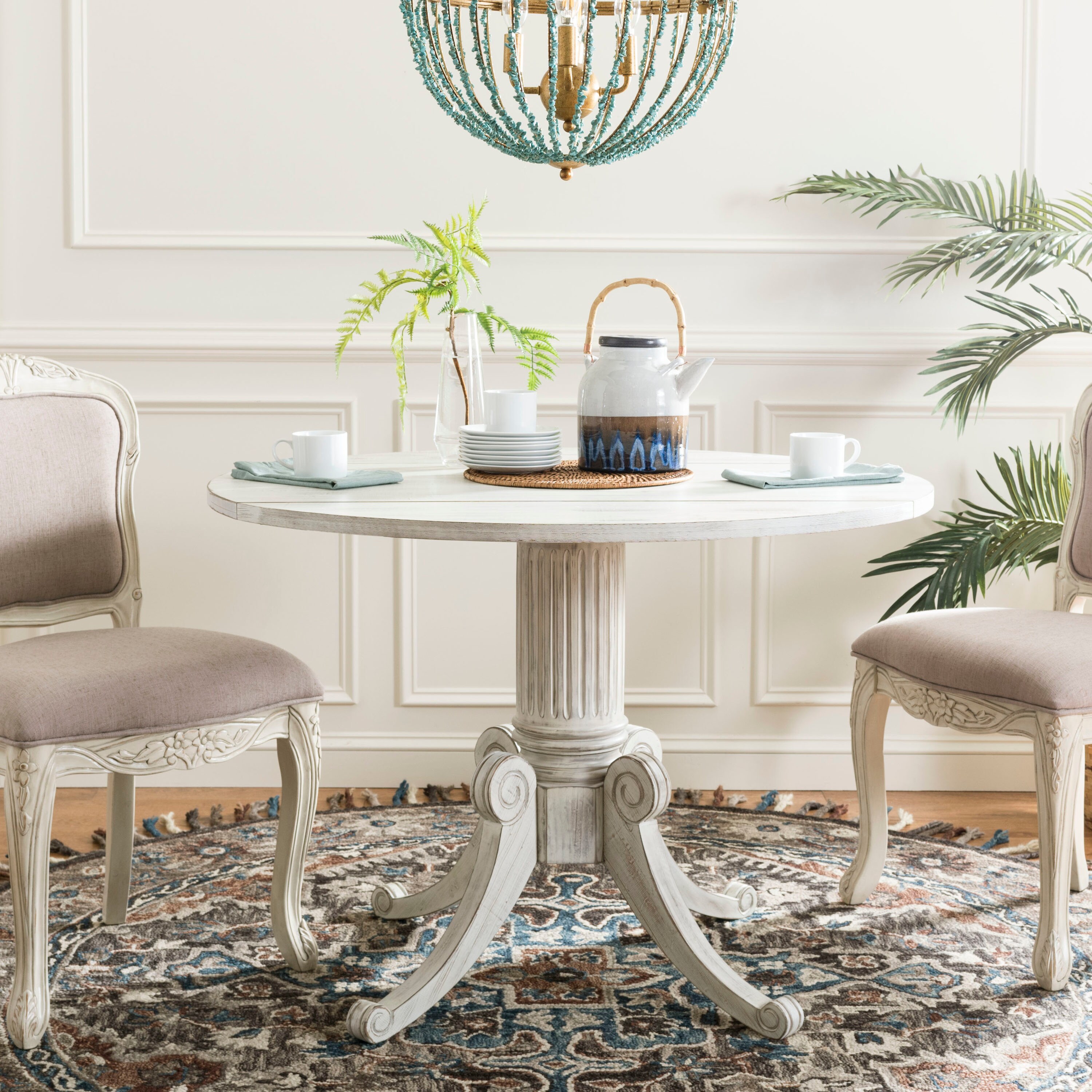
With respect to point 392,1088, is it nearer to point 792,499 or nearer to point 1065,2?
point 792,499

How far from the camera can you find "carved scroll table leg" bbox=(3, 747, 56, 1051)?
177cm

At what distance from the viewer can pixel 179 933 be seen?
7.29ft

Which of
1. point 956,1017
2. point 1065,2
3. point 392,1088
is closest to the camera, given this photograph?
point 392,1088

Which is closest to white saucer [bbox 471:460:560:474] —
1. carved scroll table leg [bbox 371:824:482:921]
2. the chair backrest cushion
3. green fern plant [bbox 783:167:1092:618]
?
carved scroll table leg [bbox 371:824:482:921]

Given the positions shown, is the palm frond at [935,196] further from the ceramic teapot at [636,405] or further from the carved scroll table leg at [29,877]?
the carved scroll table leg at [29,877]

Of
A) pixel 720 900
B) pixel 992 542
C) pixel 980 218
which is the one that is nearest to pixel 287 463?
pixel 720 900

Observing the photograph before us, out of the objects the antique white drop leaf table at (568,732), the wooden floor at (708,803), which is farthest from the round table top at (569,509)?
the wooden floor at (708,803)

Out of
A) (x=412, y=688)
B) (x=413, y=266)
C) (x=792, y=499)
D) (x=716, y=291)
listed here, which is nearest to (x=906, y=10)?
(x=716, y=291)

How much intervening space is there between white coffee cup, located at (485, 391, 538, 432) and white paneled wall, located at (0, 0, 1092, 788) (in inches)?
38.1

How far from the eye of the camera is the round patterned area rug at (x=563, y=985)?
1.76 meters

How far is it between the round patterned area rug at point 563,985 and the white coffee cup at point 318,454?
0.82 meters

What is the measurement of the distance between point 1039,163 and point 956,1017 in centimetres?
201

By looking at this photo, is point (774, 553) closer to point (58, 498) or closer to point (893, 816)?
point (893, 816)

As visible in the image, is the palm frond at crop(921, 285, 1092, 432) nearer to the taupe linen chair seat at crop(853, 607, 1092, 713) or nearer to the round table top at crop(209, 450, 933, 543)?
the taupe linen chair seat at crop(853, 607, 1092, 713)
